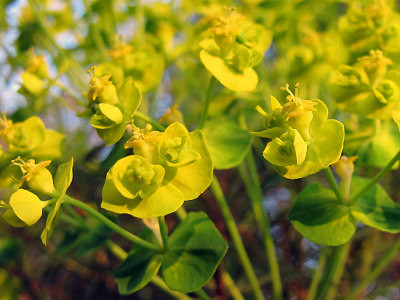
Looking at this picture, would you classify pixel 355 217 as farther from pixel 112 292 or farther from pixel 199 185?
pixel 112 292

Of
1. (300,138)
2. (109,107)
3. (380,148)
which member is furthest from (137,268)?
(380,148)

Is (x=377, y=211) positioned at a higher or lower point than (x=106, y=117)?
lower

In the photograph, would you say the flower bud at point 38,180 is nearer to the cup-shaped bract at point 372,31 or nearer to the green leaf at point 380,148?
the green leaf at point 380,148

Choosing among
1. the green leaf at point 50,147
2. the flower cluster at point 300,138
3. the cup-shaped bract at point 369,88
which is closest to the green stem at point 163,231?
the flower cluster at point 300,138

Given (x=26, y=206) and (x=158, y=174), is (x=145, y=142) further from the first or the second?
(x=26, y=206)

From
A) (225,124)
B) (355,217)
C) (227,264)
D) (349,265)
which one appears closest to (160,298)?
(227,264)

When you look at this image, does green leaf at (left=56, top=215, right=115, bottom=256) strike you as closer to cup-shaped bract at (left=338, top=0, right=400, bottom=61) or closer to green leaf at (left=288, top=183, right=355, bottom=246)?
green leaf at (left=288, top=183, right=355, bottom=246)
